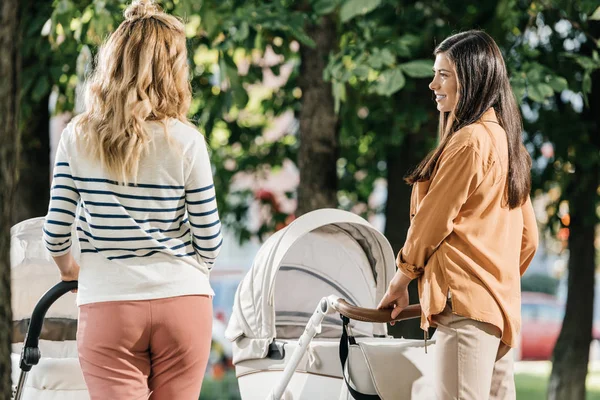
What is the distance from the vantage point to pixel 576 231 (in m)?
8.55

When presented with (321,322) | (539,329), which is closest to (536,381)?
(539,329)

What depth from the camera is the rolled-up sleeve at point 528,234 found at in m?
3.55

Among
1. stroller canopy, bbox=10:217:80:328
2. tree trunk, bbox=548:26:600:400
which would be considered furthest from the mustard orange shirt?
tree trunk, bbox=548:26:600:400

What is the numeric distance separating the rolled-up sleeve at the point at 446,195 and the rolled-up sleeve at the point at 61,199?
1.19 meters

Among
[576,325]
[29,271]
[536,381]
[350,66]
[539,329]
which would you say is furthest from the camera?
[539,329]

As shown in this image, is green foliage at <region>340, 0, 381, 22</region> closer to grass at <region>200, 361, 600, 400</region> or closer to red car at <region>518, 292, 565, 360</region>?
grass at <region>200, 361, 600, 400</region>

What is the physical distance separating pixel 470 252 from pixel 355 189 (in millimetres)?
6466

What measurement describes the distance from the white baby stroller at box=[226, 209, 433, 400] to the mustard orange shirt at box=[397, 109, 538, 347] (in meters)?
0.41

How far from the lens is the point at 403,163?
8.03 meters

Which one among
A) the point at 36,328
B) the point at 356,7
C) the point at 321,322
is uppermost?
the point at 356,7

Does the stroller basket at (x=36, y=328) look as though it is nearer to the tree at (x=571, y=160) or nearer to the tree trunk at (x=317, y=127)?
the tree trunk at (x=317, y=127)

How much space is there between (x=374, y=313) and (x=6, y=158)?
1530 mm

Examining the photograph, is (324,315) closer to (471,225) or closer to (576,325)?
(471,225)

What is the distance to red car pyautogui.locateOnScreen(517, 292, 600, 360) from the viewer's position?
2314 cm
